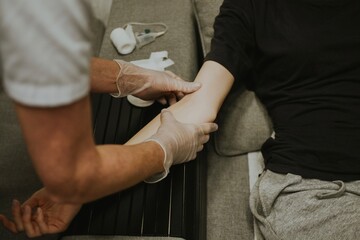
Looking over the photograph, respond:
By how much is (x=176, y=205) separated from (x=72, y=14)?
0.67 meters

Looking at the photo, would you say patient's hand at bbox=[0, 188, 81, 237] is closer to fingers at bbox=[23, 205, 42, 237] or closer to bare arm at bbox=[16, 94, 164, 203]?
fingers at bbox=[23, 205, 42, 237]

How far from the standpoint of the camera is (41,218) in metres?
0.93

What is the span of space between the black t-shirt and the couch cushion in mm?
58

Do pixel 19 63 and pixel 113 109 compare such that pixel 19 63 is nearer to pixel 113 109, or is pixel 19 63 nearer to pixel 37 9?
pixel 37 9

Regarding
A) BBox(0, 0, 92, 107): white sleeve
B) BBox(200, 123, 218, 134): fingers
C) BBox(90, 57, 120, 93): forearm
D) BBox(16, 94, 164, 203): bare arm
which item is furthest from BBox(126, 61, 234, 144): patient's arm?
BBox(0, 0, 92, 107): white sleeve

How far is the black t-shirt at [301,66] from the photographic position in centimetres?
112

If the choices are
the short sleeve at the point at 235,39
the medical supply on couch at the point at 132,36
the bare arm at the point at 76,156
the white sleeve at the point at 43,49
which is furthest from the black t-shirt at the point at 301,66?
the white sleeve at the point at 43,49

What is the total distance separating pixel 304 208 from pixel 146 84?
0.58 m

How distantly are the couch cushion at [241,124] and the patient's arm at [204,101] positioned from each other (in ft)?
0.56

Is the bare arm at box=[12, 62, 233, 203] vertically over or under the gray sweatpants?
over

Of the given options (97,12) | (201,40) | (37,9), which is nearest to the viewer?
(37,9)

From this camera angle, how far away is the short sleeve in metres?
1.16

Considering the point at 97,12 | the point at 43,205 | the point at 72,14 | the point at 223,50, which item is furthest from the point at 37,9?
the point at 97,12

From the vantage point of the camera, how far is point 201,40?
145 centimetres
